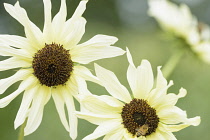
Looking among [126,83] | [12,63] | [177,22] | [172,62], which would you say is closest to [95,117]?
[12,63]

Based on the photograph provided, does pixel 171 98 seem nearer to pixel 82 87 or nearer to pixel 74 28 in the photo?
pixel 82 87

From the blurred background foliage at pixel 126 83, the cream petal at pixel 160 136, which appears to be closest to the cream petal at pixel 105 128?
the cream petal at pixel 160 136

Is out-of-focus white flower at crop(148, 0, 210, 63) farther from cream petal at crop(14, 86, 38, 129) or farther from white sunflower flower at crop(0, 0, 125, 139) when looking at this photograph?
A: cream petal at crop(14, 86, 38, 129)

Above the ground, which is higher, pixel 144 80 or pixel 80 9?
pixel 80 9

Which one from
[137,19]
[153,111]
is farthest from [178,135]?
[137,19]

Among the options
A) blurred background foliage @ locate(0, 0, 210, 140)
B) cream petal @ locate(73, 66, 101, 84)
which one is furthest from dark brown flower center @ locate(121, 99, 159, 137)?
blurred background foliage @ locate(0, 0, 210, 140)

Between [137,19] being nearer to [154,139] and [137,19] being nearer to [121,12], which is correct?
[121,12]

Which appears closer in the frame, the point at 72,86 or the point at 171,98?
the point at 171,98

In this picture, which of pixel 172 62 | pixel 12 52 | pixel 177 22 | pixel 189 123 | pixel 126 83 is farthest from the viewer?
pixel 126 83
